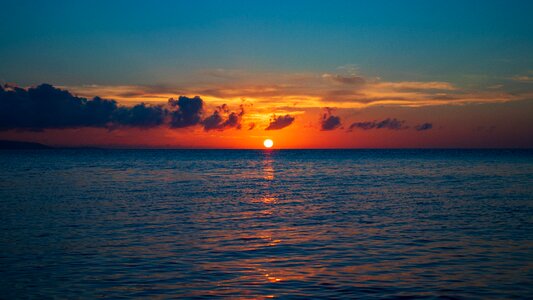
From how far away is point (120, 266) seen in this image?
53.6ft

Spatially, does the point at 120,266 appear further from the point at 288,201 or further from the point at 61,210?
the point at 288,201

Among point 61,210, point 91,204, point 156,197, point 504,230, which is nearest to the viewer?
point 504,230

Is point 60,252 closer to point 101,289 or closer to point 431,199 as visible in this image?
point 101,289

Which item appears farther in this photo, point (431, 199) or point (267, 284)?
point (431, 199)

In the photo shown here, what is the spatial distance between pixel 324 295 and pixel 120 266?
7.18 metres

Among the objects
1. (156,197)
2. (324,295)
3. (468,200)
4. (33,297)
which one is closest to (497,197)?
(468,200)

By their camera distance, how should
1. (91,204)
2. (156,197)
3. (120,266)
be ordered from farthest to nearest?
1. (156,197)
2. (91,204)
3. (120,266)

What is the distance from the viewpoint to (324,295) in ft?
43.1

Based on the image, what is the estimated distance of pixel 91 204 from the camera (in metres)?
34.2

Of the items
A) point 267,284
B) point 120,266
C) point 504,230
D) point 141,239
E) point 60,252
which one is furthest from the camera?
point 504,230

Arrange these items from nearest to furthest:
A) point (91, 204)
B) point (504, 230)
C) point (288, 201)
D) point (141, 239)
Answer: point (141, 239) < point (504, 230) < point (91, 204) < point (288, 201)

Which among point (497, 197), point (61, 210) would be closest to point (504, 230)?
point (497, 197)

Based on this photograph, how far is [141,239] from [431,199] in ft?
78.9

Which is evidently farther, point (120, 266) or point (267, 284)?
point (120, 266)
